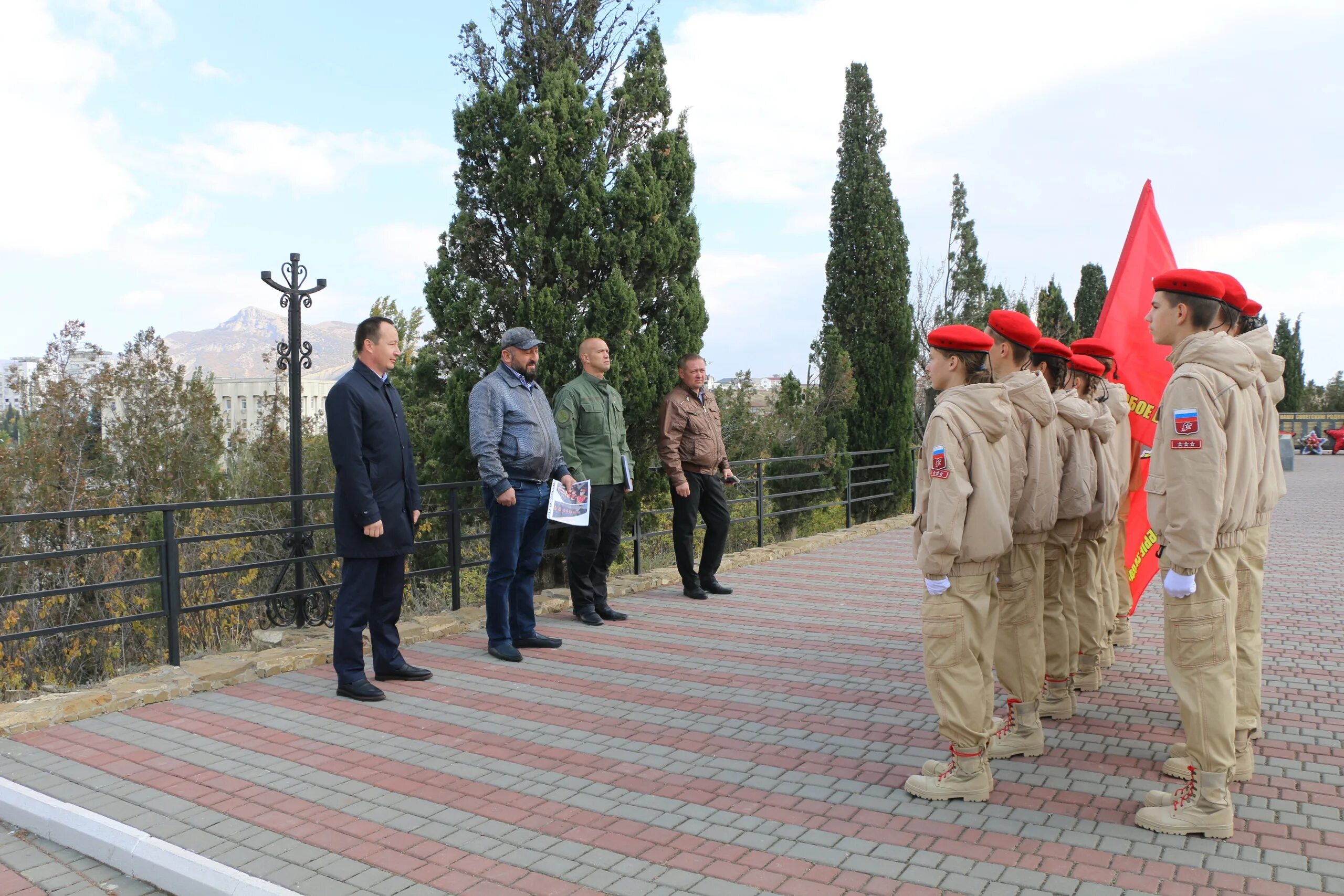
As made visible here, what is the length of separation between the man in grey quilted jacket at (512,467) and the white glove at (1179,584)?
149 inches

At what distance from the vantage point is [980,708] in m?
3.78

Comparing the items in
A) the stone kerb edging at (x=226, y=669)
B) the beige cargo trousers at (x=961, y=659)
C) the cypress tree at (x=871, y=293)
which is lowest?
the stone kerb edging at (x=226, y=669)

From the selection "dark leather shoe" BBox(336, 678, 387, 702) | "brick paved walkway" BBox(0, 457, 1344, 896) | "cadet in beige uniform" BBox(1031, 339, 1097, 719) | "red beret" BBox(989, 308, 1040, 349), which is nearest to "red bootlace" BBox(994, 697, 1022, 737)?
"brick paved walkway" BBox(0, 457, 1344, 896)

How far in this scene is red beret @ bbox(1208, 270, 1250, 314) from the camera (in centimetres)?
378

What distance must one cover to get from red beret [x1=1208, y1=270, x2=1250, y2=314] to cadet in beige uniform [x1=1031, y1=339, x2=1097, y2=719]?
93 centimetres

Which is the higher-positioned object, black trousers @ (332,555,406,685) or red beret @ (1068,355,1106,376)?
red beret @ (1068,355,1106,376)

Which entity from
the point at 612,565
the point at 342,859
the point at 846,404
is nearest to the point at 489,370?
the point at 612,565

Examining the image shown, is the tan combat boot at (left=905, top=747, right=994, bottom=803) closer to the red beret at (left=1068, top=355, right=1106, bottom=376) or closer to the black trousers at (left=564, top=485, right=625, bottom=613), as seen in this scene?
the red beret at (left=1068, top=355, right=1106, bottom=376)

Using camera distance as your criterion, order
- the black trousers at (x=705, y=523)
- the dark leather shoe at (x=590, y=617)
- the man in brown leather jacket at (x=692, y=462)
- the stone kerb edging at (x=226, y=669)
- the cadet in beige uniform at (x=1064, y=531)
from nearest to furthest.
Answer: the cadet in beige uniform at (x=1064, y=531)
the stone kerb edging at (x=226, y=669)
the dark leather shoe at (x=590, y=617)
the man in brown leather jacket at (x=692, y=462)
the black trousers at (x=705, y=523)

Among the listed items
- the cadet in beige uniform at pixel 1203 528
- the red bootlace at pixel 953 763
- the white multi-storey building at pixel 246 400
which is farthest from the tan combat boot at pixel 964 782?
the white multi-storey building at pixel 246 400

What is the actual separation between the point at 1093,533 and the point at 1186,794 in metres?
1.94

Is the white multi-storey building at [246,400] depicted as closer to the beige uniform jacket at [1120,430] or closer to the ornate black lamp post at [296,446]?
the ornate black lamp post at [296,446]

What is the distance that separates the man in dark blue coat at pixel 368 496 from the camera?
5316 millimetres

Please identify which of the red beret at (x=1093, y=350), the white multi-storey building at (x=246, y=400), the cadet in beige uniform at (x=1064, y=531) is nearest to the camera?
the cadet in beige uniform at (x=1064, y=531)
